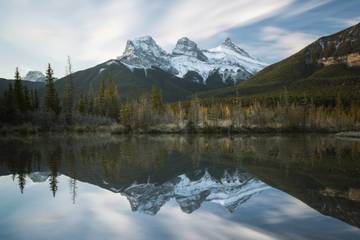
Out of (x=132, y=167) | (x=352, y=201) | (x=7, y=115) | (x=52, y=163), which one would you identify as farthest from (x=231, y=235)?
(x=7, y=115)

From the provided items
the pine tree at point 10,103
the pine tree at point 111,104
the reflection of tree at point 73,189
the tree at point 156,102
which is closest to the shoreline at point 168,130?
the pine tree at point 10,103

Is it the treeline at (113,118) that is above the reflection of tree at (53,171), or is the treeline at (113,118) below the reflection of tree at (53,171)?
above

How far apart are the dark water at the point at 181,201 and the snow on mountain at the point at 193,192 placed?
0.12 feet

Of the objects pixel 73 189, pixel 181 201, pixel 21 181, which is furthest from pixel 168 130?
pixel 181 201

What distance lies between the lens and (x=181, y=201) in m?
14.4

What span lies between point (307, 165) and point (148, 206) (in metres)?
13.5

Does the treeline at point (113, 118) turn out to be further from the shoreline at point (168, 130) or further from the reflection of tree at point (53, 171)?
the reflection of tree at point (53, 171)

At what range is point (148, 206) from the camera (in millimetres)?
13492

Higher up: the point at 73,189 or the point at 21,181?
the point at 21,181

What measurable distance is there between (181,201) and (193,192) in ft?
5.50

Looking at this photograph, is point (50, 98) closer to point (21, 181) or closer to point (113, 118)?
point (113, 118)

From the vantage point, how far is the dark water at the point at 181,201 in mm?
10297

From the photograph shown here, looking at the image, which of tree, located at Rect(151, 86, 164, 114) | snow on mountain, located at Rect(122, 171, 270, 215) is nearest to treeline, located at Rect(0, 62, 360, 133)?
tree, located at Rect(151, 86, 164, 114)

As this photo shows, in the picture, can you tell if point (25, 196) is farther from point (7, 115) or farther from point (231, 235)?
point (7, 115)
